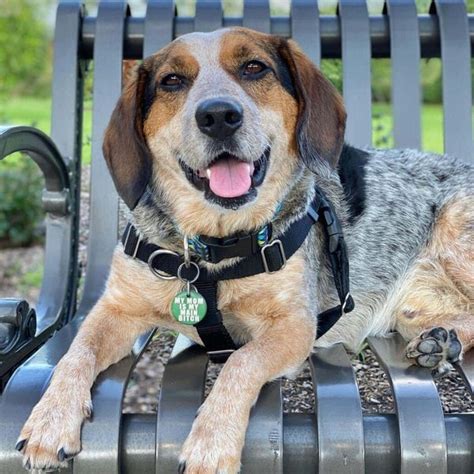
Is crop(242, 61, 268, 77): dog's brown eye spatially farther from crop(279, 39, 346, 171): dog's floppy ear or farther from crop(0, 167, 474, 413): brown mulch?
crop(0, 167, 474, 413): brown mulch

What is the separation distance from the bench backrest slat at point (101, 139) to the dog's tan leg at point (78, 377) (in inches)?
22.3

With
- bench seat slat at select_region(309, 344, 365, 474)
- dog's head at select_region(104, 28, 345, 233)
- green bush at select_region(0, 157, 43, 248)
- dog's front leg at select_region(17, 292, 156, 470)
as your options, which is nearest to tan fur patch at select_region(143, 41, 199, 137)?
dog's head at select_region(104, 28, 345, 233)

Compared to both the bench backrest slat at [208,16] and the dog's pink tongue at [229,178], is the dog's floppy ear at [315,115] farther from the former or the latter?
the bench backrest slat at [208,16]

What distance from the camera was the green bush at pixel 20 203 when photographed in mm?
5874

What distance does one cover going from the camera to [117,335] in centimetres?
237

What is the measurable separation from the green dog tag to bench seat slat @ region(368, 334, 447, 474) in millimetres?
621

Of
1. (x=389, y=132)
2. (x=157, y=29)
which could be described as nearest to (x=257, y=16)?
(x=157, y=29)

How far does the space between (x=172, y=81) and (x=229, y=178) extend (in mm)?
451

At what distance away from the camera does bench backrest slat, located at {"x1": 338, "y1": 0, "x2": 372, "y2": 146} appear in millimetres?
3230

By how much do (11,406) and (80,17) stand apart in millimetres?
1987

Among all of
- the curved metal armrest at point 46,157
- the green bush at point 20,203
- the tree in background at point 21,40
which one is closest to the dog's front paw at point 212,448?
the curved metal armrest at point 46,157

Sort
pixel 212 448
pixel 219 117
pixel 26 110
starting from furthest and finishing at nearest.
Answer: pixel 26 110 < pixel 219 117 < pixel 212 448

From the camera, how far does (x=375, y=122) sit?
20.5ft

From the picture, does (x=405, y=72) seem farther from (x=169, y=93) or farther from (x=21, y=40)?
(x=21, y=40)
